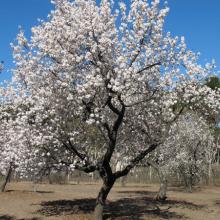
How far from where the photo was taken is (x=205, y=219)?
22781mm

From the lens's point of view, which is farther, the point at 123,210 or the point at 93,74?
the point at 123,210

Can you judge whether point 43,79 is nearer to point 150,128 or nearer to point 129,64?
point 129,64

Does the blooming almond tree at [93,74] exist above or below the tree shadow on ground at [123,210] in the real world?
above

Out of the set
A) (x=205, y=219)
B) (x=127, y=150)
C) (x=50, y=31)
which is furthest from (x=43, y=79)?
(x=205, y=219)

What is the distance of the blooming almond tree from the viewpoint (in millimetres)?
16609

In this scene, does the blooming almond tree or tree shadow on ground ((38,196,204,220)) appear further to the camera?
tree shadow on ground ((38,196,204,220))

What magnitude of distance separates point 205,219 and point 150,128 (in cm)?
635

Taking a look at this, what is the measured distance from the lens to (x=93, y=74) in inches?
650

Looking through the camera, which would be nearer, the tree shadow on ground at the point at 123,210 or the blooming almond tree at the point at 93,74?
the blooming almond tree at the point at 93,74

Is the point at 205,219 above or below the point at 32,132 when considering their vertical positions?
below

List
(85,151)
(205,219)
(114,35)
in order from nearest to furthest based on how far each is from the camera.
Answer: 1. (114,35)
2. (85,151)
3. (205,219)

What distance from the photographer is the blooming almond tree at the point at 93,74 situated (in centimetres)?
1661

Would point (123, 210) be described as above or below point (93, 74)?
below

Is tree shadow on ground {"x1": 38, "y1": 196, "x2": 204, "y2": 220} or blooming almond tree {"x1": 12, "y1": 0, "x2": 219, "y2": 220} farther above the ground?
blooming almond tree {"x1": 12, "y1": 0, "x2": 219, "y2": 220}
